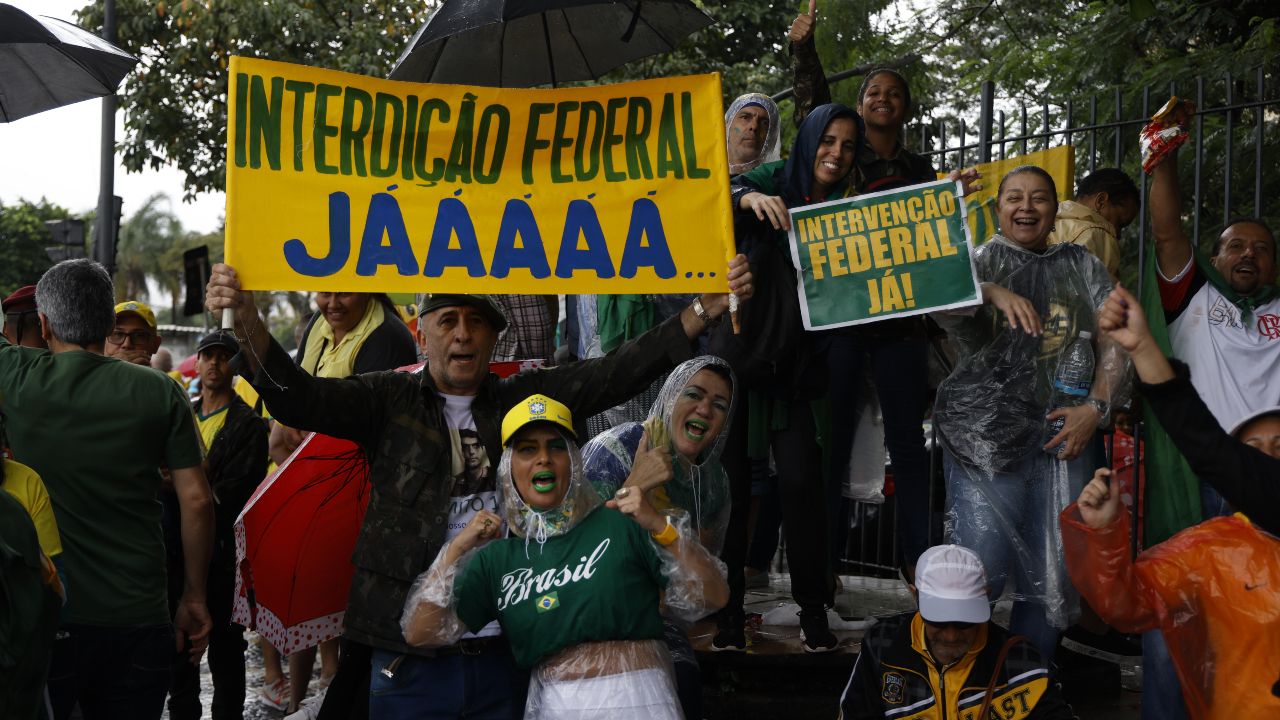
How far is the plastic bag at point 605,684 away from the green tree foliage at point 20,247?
31.0 meters

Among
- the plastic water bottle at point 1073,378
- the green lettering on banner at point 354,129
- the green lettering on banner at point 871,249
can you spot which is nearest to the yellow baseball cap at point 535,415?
the green lettering on banner at point 354,129

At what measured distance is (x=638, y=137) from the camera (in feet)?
12.3

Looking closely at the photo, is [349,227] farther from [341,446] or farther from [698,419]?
[698,419]

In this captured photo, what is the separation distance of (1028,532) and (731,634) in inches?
51.4

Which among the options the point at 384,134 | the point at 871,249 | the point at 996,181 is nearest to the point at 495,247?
the point at 384,134

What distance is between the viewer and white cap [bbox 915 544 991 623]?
330 cm

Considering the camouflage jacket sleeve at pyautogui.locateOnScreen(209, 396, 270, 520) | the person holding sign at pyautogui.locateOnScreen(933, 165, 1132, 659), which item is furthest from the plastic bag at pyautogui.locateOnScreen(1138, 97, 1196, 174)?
the camouflage jacket sleeve at pyautogui.locateOnScreen(209, 396, 270, 520)

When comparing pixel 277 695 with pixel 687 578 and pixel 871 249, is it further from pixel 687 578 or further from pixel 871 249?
pixel 871 249

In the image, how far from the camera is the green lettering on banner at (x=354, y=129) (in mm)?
3549

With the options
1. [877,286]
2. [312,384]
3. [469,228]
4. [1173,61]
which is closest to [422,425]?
[312,384]

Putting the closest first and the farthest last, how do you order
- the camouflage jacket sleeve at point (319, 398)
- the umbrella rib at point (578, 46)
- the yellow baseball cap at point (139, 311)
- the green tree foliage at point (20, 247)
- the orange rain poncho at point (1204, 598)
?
1. the orange rain poncho at point (1204, 598)
2. the camouflage jacket sleeve at point (319, 398)
3. the umbrella rib at point (578, 46)
4. the yellow baseball cap at point (139, 311)
5. the green tree foliage at point (20, 247)

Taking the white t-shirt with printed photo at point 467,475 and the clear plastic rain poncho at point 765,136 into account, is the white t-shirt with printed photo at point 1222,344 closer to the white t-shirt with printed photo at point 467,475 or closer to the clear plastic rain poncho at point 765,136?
the clear plastic rain poncho at point 765,136

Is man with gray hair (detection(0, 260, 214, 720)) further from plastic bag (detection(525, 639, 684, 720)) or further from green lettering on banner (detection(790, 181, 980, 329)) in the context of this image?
green lettering on banner (detection(790, 181, 980, 329))

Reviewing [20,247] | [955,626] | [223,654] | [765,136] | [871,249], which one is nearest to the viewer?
[955,626]
